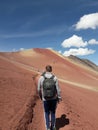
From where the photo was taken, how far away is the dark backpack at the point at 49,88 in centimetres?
756

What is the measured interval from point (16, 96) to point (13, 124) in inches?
153

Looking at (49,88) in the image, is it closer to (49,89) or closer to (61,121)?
(49,89)

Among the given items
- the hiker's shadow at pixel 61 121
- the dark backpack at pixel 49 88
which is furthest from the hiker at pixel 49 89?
the hiker's shadow at pixel 61 121

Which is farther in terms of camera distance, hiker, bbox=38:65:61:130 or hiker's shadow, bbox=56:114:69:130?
hiker's shadow, bbox=56:114:69:130

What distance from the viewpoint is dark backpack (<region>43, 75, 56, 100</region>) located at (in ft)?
24.8

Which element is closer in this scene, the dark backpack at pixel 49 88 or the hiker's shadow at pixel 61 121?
the dark backpack at pixel 49 88

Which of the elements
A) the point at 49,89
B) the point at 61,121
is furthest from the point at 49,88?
the point at 61,121

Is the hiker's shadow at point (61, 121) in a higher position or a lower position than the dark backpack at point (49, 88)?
lower

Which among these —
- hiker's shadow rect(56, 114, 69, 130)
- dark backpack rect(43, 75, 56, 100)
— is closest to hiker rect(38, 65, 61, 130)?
dark backpack rect(43, 75, 56, 100)

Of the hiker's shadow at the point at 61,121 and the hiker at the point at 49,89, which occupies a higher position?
the hiker at the point at 49,89

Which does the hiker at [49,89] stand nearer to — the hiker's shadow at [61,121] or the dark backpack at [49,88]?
the dark backpack at [49,88]

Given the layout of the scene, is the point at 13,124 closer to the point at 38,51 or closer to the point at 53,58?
the point at 53,58

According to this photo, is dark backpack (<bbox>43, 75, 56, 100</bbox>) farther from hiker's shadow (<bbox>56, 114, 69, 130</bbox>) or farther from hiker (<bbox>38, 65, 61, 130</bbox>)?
hiker's shadow (<bbox>56, 114, 69, 130</bbox>)

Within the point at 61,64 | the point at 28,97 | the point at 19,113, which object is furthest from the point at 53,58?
the point at 19,113
